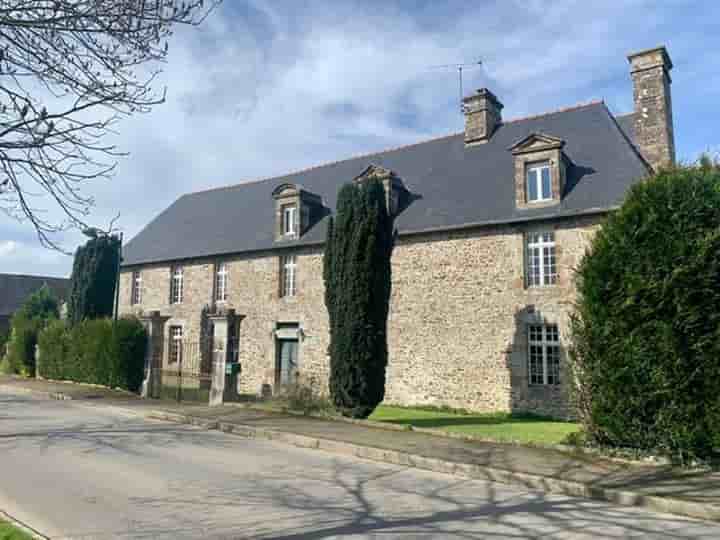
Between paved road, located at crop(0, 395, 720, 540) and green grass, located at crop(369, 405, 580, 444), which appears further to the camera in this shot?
green grass, located at crop(369, 405, 580, 444)

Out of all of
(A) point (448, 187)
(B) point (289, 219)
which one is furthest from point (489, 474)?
(B) point (289, 219)

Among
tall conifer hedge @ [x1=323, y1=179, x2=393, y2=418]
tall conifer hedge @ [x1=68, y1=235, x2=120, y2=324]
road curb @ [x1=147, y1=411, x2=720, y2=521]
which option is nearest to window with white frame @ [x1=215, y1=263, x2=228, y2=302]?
tall conifer hedge @ [x1=68, y1=235, x2=120, y2=324]

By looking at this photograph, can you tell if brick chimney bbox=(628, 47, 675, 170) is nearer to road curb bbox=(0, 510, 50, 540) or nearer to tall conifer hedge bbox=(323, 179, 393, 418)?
tall conifer hedge bbox=(323, 179, 393, 418)

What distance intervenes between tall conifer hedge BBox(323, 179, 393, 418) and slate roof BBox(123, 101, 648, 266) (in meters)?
4.34

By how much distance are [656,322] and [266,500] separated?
18.1 feet

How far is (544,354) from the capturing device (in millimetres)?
13844

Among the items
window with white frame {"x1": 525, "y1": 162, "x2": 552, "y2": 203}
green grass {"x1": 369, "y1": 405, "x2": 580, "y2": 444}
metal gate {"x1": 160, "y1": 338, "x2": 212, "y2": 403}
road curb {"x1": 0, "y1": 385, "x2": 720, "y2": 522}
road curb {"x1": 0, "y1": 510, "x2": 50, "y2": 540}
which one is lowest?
green grass {"x1": 369, "y1": 405, "x2": 580, "y2": 444}

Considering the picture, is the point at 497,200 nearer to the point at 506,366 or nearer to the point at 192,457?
the point at 506,366

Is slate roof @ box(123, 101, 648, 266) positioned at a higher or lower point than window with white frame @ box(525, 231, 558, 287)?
higher

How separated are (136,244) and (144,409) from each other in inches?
599

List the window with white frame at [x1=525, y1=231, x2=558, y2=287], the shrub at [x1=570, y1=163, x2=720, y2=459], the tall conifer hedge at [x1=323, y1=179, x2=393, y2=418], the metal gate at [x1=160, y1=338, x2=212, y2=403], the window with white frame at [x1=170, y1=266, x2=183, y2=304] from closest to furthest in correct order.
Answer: the shrub at [x1=570, y1=163, x2=720, y2=459] < the tall conifer hedge at [x1=323, y1=179, x2=393, y2=418] < the window with white frame at [x1=525, y1=231, x2=558, y2=287] < the metal gate at [x1=160, y1=338, x2=212, y2=403] < the window with white frame at [x1=170, y1=266, x2=183, y2=304]

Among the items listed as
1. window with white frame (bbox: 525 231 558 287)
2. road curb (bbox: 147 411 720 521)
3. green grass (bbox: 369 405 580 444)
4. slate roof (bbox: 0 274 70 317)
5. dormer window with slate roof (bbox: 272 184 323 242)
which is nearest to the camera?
road curb (bbox: 147 411 720 521)

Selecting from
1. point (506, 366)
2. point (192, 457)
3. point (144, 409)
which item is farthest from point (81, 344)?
point (506, 366)

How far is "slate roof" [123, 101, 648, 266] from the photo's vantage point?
1413 centimetres
